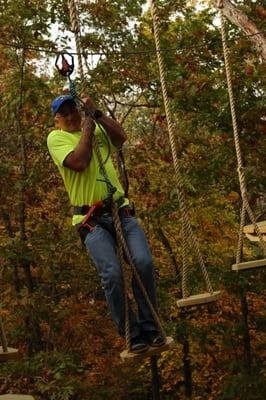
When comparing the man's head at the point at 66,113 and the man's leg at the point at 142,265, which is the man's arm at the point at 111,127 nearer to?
the man's head at the point at 66,113

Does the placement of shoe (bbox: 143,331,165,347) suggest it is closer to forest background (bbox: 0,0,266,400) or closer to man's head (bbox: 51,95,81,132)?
man's head (bbox: 51,95,81,132)

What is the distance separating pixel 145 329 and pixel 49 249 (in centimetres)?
483

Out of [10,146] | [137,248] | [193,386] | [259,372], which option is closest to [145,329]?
[137,248]

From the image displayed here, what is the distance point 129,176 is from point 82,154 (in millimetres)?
7175

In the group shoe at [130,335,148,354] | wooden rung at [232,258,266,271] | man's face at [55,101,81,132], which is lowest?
shoe at [130,335,148,354]

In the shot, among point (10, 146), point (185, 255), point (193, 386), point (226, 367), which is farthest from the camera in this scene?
point (193, 386)

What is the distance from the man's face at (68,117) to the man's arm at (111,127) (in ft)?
0.34

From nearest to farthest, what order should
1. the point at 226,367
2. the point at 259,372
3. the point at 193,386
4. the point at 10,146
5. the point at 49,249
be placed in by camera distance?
the point at 49,249, the point at 10,146, the point at 259,372, the point at 226,367, the point at 193,386

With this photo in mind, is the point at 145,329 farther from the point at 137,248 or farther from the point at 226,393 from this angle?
the point at 226,393

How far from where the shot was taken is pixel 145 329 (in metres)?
3.30

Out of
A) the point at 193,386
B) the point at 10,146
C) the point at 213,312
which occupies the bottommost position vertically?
the point at 193,386

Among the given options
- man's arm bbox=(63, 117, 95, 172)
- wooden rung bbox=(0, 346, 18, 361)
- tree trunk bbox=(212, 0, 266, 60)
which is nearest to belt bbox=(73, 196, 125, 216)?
man's arm bbox=(63, 117, 95, 172)

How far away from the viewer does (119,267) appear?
10.4 ft

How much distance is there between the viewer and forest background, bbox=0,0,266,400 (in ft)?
25.8
